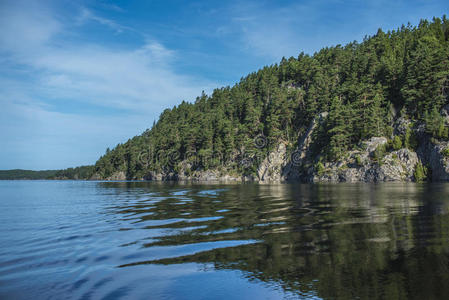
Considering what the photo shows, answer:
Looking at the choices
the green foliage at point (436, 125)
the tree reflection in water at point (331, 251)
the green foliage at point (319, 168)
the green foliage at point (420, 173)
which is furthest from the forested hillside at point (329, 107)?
the tree reflection in water at point (331, 251)

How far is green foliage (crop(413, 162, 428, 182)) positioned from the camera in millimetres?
70125

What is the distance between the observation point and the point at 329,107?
382ft

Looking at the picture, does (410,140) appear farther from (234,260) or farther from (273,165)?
(234,260)

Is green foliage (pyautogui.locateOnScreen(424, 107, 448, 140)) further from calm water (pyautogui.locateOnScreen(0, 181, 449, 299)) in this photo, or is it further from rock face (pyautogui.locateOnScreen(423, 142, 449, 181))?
calm water (pyautogui.locateOnScreen(0, 181, 449, 299))

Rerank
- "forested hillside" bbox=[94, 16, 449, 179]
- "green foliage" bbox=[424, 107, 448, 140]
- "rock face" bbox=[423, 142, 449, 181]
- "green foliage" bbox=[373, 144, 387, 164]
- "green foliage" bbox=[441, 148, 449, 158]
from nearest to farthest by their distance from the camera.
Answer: "rock face" bbox=[423, 142, 449, 181] < "green foliage" bbox=[441, 148, 449, 158] < "green foliage" bbox=[424, 107, 448, 140] < "green foliage" bbox=[373, 144, 387, 164] < "forested hillside" bbox=[94, 16, 449, 179]

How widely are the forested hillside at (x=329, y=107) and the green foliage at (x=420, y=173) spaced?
7777 millimetres

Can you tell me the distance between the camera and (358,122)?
310 feet

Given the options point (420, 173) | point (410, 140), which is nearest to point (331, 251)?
point (420, 173)

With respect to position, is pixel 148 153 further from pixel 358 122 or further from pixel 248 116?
pixel 358 122

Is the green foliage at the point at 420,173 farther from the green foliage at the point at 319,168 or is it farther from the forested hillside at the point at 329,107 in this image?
the green foliage at the point at 319,168

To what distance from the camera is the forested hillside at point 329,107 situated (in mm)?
86812

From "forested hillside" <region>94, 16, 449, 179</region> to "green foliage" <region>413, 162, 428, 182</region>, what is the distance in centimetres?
778

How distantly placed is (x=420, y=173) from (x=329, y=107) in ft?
169

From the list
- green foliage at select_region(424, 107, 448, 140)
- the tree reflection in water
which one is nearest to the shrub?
green foliage at select_region(424, 107, 448, 140)
